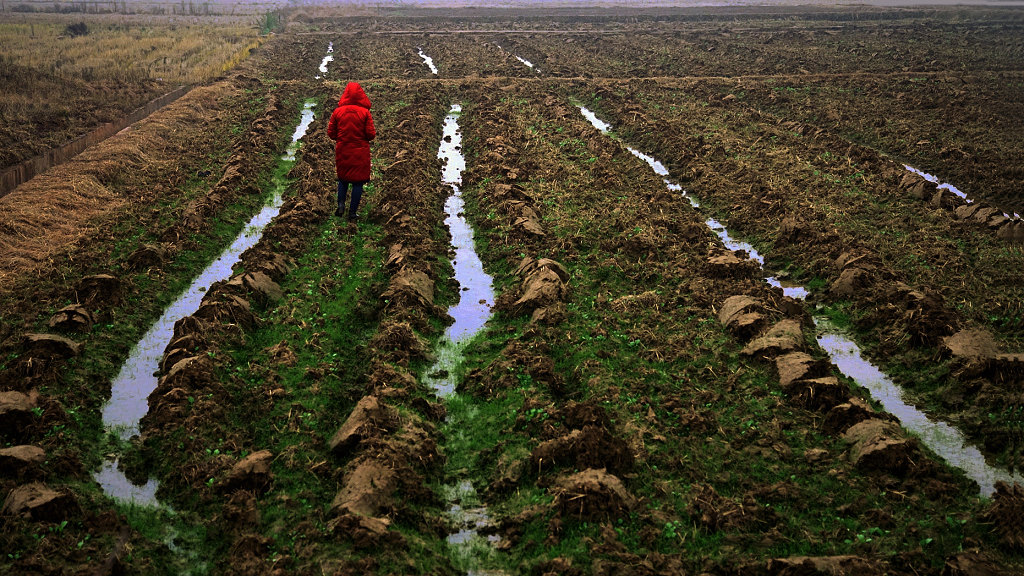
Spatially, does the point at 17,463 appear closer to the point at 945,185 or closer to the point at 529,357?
the point at 529,357

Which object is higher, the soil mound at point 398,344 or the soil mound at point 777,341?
the soil mound at point 777,341

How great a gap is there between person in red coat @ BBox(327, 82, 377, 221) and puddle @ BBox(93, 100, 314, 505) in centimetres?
211

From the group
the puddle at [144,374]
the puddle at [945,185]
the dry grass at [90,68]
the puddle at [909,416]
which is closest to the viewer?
the puddle at [144,374]

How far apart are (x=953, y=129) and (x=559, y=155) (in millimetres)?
11125

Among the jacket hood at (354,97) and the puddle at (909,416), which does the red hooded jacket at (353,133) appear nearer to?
the jacket hood at (354,97)

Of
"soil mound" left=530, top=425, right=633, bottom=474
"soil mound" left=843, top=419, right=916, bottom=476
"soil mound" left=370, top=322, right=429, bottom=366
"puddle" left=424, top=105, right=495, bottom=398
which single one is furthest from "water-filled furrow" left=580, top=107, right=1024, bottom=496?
"soil mound" left=370, top=322, right=429, bottom=366

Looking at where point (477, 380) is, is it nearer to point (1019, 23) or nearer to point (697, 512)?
point (697, 512)

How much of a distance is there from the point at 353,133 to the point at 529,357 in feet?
20.0

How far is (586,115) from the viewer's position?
2469 centimetres

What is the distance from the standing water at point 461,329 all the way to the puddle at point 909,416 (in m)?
4.62

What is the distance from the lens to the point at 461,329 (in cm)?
1052

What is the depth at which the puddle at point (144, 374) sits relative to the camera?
23.8ft

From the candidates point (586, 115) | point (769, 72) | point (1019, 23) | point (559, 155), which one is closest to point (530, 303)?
point (559, 155)

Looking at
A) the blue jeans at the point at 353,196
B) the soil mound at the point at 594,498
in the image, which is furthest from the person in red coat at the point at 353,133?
the soil mound at the point at 594,498
